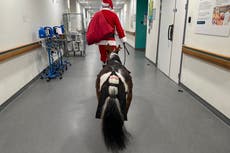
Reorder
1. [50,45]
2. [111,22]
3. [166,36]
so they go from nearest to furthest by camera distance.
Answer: [111,22] → [50,45] → [166,36]

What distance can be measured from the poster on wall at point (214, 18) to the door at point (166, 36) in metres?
1.20

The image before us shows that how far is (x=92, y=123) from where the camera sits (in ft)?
7.86

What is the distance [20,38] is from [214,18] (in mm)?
3536

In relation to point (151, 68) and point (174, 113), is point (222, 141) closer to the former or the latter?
point (174, 113)

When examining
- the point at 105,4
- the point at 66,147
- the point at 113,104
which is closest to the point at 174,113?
the point at 113,104

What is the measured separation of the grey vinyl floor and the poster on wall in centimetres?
123

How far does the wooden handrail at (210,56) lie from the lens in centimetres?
233

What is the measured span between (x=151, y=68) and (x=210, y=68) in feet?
8.83

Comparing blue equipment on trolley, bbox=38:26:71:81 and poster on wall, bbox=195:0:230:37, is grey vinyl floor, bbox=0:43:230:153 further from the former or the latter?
poster on wall, bbox=195:0:230:37

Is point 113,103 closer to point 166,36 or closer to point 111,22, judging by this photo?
point 111,22

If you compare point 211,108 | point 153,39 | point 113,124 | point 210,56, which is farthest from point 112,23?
point 153,39

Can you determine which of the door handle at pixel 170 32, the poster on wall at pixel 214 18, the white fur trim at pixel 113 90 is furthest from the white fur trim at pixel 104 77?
the door handle at pixel 170 32

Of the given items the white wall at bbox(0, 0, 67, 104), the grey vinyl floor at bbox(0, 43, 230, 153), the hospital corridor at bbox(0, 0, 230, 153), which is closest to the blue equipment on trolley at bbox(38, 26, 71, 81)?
the hospital corridor at bbox(0, 0, 230, 153)

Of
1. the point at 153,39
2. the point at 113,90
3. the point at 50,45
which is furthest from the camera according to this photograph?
the point at 153,39
